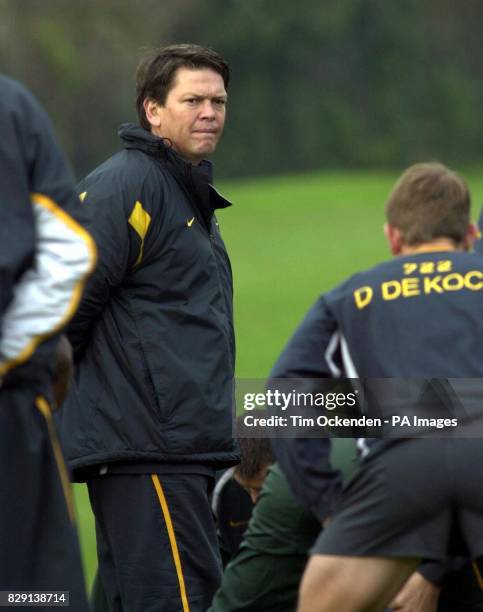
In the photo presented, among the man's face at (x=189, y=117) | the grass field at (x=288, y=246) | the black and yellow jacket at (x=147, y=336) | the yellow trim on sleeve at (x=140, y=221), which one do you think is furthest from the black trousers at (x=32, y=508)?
the grass field at (x=288, y=246)

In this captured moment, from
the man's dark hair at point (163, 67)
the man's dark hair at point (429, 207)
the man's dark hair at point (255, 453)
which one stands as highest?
the man's dark hair at point (163, 67)

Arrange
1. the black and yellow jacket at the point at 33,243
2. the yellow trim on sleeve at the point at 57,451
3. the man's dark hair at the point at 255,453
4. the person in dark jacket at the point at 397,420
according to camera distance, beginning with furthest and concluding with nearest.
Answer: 1. the man's dark hair at the point at 255,453
2. the person in dark jacket at the point at 397,420
3. the yellow trim on sleeve at the point at 57,451
4. the black and yellow jacket at the point at 33,243

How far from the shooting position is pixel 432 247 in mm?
4352

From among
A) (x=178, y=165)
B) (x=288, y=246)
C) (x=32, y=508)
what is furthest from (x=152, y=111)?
(x=288, y=246)

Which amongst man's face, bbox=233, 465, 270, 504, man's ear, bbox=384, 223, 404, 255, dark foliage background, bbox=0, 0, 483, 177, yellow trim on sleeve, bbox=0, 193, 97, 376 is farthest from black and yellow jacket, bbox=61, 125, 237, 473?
dark foliage background, bbox=0, 0, 483, 177

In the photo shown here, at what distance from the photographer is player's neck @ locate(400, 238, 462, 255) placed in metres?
4.35

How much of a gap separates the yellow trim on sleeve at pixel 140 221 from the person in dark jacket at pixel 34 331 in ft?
3.56

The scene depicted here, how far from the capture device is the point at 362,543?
164 inches

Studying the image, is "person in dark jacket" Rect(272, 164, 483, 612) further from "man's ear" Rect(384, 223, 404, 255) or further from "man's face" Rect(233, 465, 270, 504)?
"man's face" Rect(233, 465, 270, 504)

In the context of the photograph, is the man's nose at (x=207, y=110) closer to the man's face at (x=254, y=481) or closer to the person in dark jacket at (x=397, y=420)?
the person in dark jacket at (x=397, y=420)

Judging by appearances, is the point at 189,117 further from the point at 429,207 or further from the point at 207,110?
the point at 429,207

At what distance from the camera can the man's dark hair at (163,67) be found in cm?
520

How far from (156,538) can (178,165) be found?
1.21 metres

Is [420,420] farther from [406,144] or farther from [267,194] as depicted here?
[406,144]
